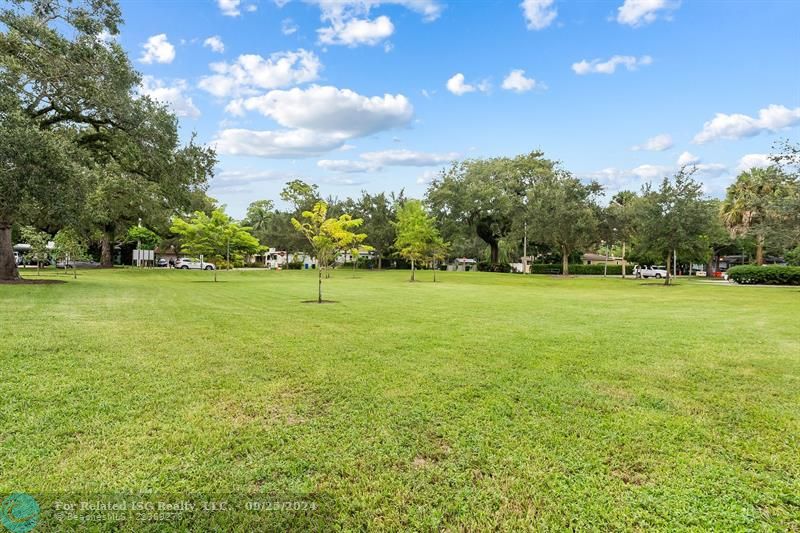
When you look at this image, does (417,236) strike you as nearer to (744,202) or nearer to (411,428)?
(744,202)

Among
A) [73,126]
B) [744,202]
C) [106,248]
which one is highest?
[73,126]

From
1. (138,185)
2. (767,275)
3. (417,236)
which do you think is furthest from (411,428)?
(767,275)

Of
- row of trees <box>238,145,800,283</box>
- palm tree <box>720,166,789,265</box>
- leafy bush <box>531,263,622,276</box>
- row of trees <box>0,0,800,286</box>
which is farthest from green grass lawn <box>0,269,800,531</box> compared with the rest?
leafy bush <box>531,263,622,276</box>

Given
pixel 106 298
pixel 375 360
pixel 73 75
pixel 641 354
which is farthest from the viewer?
pixel 73 75

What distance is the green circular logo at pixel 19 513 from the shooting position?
2.18m

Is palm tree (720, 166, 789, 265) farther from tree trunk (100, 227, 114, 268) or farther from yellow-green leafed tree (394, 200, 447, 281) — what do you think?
tree trunk (100, 227, 114, 268)

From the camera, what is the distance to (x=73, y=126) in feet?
64.0

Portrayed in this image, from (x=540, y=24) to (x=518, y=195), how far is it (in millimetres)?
27631

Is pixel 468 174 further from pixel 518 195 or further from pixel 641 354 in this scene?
pixel 641 354

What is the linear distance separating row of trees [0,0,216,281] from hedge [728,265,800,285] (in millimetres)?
31559

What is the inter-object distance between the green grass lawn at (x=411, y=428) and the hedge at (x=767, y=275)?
984 inches

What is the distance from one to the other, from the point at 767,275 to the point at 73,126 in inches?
1482

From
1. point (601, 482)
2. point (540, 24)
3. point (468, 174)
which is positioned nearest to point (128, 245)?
point (468, 174)

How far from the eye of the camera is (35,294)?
12.4 m
